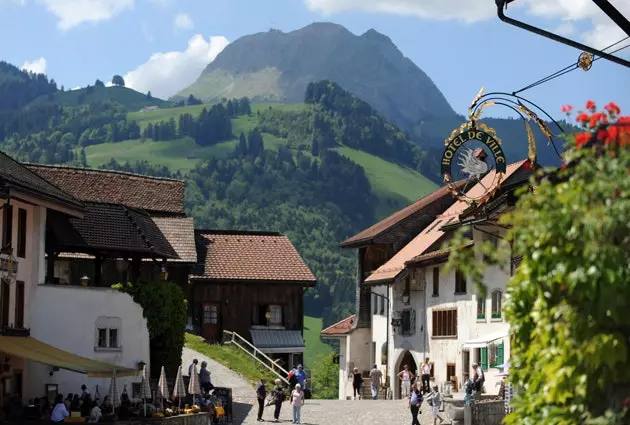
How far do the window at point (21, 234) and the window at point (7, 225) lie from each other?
1128mm

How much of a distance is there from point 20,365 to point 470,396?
554 inches

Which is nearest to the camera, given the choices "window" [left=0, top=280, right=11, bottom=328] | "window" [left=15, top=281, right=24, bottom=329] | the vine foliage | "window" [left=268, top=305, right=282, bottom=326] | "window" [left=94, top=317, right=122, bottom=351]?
the vine foliage

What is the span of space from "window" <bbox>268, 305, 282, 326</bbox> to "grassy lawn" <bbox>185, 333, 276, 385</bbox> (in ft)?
33.7

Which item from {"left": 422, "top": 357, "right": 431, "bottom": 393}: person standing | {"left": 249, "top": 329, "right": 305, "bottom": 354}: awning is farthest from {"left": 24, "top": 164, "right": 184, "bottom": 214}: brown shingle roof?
{"left": 422, "top": 357, "right": 431, "bottom": 393}: person standing

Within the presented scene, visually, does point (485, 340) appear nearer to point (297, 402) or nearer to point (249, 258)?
point (297, 402)

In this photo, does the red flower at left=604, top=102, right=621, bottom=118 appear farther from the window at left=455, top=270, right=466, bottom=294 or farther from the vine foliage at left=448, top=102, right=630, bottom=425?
the window at left=455, top=270, right=466, bottom=294

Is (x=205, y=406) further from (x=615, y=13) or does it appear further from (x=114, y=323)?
(x=615, y=13)

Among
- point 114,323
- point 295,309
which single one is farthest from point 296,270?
point 114,323

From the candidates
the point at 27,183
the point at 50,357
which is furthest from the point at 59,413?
the point at 27,183

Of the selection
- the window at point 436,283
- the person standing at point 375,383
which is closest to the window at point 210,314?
the person standing at point 375,383

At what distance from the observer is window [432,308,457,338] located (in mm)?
64062

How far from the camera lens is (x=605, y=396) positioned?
1191 cm

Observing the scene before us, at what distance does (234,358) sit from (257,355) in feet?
14.5

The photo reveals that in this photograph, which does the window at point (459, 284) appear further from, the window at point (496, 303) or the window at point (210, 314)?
the window at point (210, 314)
